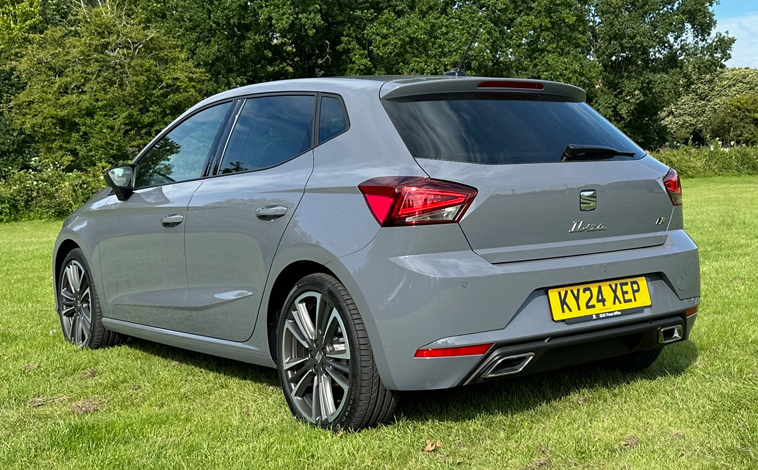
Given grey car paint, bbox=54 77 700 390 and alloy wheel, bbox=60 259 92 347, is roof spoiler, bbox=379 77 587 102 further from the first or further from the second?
alloy wheel, bbox=60 259 92 347

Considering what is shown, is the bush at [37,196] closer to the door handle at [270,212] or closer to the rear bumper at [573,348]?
the door handle at [270,212]

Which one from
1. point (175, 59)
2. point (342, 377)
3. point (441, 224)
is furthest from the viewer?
point (175, 59)

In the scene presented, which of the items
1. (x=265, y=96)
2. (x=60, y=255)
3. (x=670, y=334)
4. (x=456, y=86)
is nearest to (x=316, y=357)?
(x=456, y=86)

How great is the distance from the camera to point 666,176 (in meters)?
4.39

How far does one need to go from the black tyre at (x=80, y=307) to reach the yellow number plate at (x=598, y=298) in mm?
3747

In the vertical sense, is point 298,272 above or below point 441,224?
below

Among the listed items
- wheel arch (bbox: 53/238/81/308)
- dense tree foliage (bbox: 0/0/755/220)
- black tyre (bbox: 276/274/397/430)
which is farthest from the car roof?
dense tree foliage (bbox: 0/0/755/220)

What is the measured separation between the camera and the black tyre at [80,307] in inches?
250

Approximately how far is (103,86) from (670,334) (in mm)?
35190


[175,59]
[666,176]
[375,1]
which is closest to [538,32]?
[375,1]

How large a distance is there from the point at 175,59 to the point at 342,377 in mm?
36304

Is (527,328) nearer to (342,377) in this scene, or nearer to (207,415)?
(342,377)

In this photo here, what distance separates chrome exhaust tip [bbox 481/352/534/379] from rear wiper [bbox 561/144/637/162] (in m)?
0.96

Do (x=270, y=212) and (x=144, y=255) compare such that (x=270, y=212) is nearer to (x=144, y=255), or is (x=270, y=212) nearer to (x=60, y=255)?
(x=144, y=255)
